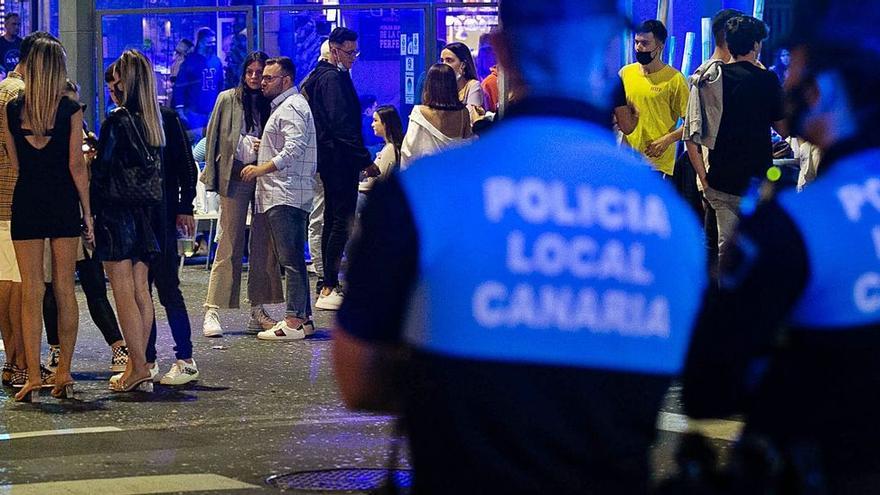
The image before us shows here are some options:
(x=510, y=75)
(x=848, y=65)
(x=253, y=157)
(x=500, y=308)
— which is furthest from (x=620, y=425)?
(x=253, y=157)

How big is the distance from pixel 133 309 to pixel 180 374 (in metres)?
0.66

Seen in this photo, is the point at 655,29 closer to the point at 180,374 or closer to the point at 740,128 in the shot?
the point at 740,128

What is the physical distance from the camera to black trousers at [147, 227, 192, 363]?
9.43 metres

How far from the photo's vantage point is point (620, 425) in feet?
8.09

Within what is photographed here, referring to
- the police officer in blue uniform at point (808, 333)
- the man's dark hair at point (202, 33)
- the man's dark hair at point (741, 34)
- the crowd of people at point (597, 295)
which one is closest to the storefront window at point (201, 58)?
the man's dark hair at point (202, 33)

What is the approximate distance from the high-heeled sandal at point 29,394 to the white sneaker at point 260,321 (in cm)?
298

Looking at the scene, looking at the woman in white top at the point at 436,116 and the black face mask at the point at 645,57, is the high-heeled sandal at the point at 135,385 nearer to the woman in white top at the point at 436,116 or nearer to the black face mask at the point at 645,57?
the woman in white top at the point at 436,116

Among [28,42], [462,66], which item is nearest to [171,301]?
[28,42]

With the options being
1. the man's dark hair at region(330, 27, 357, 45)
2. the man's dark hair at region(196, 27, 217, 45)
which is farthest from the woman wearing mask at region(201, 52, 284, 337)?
the man's dark hair at region(196, 27, 217, 45)

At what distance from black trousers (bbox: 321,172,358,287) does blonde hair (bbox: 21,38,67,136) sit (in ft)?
14.0

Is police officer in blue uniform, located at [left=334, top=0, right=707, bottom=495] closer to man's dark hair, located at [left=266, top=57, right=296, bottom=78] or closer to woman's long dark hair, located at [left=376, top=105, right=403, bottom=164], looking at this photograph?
man's dark hair, located at [left=266, top=57, right=296, bottom=78]

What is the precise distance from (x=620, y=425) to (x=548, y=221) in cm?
34

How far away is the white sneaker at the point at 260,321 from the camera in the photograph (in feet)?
38.6

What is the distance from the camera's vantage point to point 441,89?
1091cm
